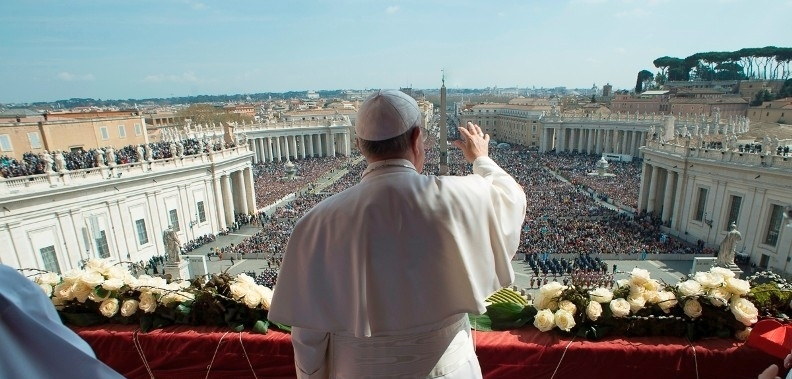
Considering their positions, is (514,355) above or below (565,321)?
below

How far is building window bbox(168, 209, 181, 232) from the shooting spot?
23.6 m

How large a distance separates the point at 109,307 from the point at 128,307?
23cm

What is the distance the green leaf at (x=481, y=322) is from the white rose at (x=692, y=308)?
5.81ft

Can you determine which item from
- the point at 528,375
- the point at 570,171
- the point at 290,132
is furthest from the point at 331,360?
the point at 290,132

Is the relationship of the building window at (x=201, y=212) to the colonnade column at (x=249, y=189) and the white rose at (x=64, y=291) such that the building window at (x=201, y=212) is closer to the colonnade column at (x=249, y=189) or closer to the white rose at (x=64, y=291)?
the colonnade column at (x=249, y=189)

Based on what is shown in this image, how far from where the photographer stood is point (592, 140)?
62250 mm

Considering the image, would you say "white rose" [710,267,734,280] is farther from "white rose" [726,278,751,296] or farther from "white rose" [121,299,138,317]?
"white rose" [121,299,138,317]

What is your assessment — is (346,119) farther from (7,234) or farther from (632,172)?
(7,234)

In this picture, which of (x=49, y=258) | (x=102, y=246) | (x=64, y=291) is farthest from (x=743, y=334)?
(x=102, y=246)

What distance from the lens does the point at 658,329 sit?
12.6 ft

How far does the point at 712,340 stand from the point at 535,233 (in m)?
19.7

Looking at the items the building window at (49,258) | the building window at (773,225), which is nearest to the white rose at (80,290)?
the building window at (49,258)

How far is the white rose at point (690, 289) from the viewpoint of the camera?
3.81 m

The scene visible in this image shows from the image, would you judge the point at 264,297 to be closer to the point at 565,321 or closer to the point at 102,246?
the point at 565,321
